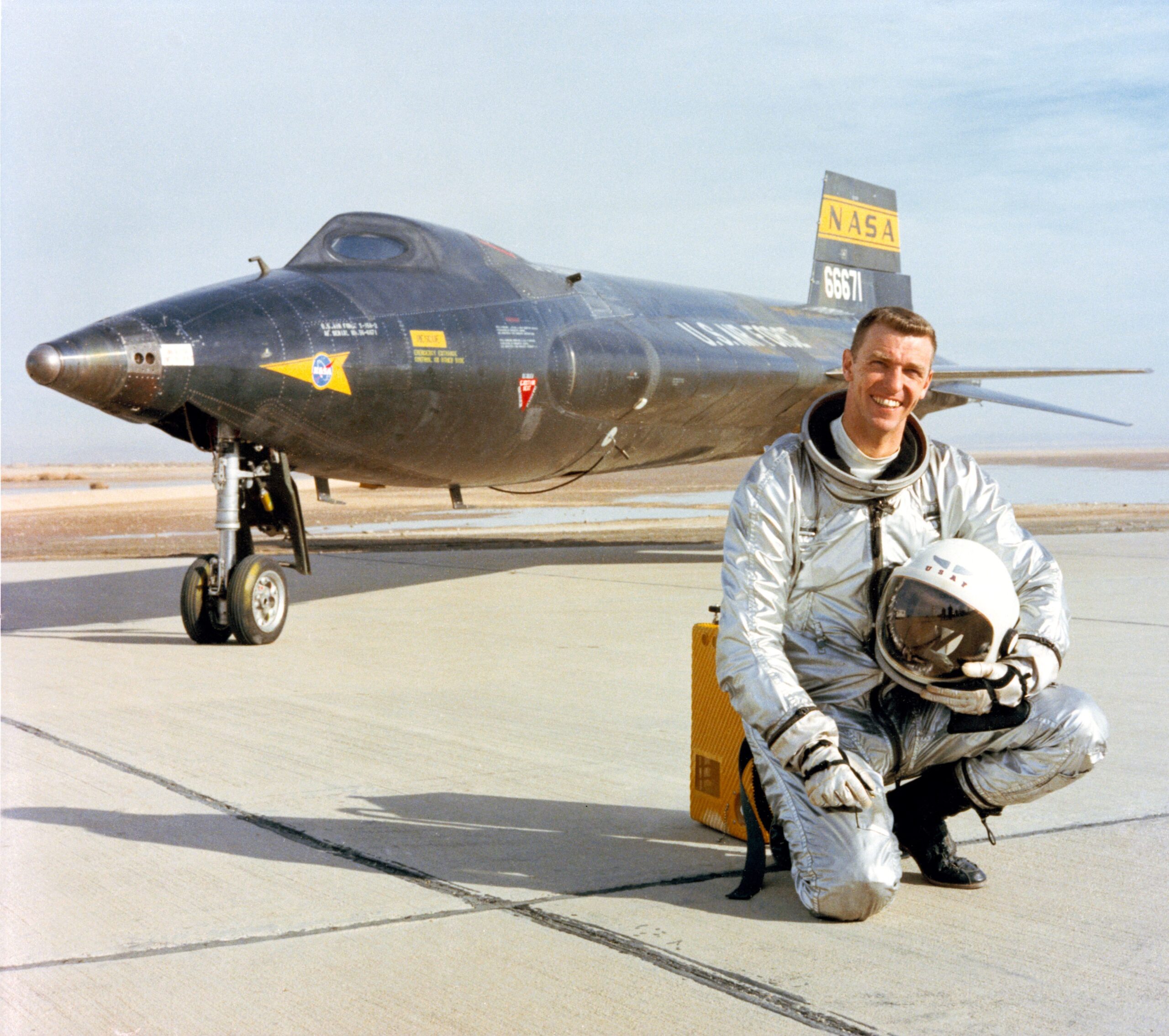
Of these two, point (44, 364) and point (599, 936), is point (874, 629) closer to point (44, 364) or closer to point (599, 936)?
point (599, 936)

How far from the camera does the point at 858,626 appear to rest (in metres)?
4.05

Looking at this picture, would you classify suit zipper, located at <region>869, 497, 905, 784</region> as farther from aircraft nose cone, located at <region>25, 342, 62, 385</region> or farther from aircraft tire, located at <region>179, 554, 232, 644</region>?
aircraft tire, located at <region>179, 554, 232, 644</region>

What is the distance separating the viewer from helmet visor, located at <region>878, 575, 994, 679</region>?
371cm

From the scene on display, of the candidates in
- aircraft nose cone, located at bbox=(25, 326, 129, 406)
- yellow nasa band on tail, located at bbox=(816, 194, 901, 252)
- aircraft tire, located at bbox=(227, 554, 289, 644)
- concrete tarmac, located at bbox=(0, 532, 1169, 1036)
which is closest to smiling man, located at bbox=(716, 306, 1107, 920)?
concrete tarmac, located at bbox=(0, 532, 1169, 1036)

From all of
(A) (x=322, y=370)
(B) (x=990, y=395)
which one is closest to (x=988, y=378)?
(B) (x=990, y=395)

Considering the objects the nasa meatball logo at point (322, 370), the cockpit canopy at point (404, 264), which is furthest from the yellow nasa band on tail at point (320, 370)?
the cockpit canopy at point (404, 264)

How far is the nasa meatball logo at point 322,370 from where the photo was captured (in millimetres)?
9086

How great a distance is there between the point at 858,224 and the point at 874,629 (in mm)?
16957

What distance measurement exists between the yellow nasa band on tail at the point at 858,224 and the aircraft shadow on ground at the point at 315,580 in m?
5.41

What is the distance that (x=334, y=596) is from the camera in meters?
12.4

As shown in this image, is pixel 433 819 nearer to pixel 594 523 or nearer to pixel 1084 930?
pixel 1084 930

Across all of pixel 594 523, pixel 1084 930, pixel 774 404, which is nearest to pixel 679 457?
pixel 774 404

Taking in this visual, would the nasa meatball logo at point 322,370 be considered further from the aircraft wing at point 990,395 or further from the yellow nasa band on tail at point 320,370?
the aircraft wing at point 990,395

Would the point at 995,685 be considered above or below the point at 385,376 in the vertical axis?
below
